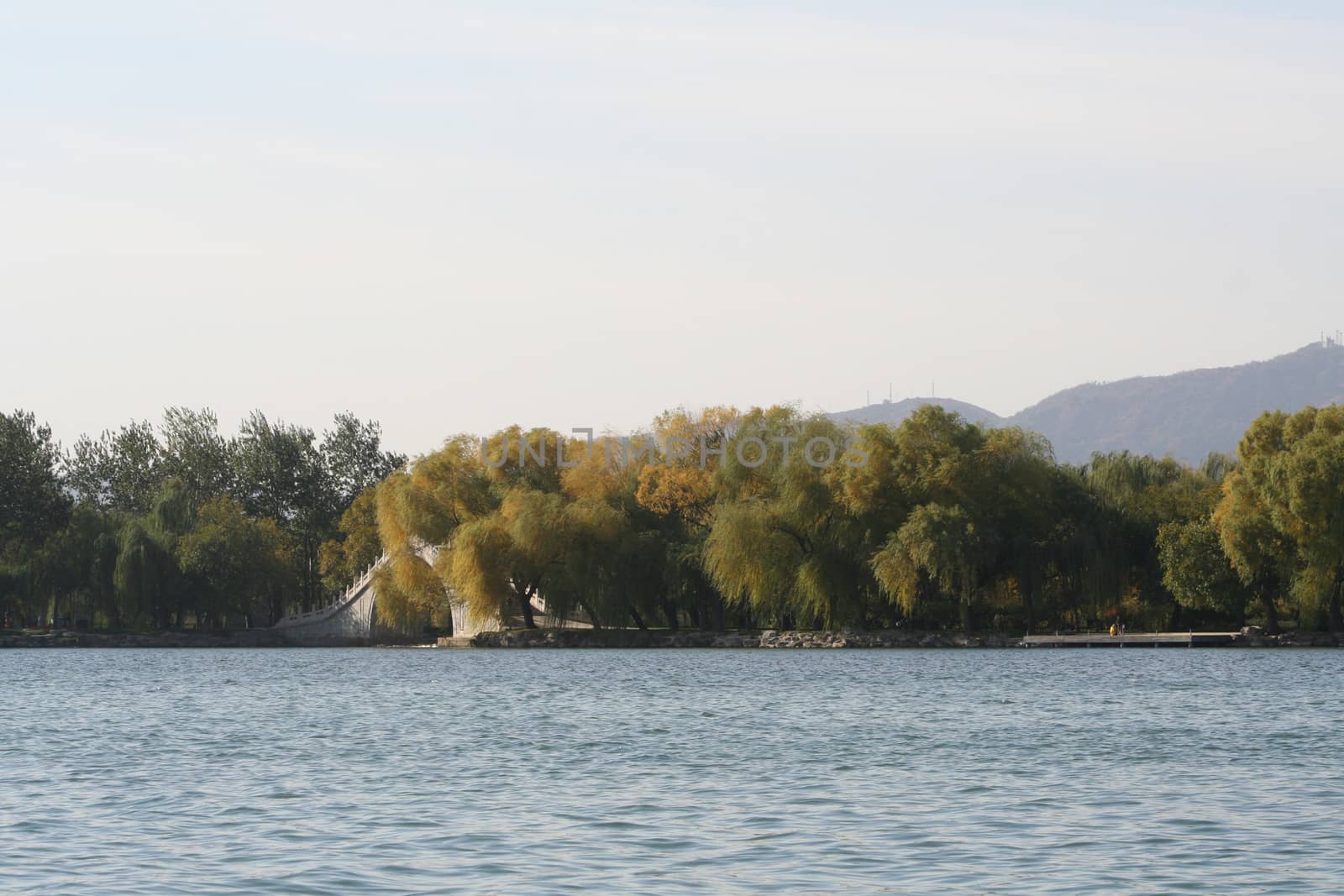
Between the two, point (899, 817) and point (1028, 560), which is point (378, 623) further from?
point (899, 817)

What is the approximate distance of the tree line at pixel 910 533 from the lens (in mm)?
58969

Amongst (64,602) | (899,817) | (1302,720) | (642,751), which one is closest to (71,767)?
(642,751)

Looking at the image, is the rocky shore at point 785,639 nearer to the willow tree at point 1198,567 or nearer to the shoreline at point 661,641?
Answer: the shoreline at point 661,641

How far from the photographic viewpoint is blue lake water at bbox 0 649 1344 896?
1524cm

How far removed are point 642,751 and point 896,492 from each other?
126 feet

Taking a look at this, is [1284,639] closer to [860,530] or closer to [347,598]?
[860,530]

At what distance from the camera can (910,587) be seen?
60.5 metres

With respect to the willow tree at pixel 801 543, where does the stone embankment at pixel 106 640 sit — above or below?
below

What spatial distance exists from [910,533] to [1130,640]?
35.7ft

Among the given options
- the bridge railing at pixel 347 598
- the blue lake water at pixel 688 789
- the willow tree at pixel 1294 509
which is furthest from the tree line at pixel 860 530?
the blue lake water at pixel 688 789

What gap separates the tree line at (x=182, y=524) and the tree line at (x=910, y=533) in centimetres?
1891

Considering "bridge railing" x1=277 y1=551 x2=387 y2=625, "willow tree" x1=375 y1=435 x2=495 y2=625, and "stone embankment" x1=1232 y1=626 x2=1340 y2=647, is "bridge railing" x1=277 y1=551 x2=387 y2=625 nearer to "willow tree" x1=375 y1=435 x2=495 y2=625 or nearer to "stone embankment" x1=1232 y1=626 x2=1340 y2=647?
"willow tree" x1=375 y1=435 x2=495 y2=625

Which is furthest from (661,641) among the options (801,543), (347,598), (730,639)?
(347,598)

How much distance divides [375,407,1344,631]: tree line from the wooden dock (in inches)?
41.9
